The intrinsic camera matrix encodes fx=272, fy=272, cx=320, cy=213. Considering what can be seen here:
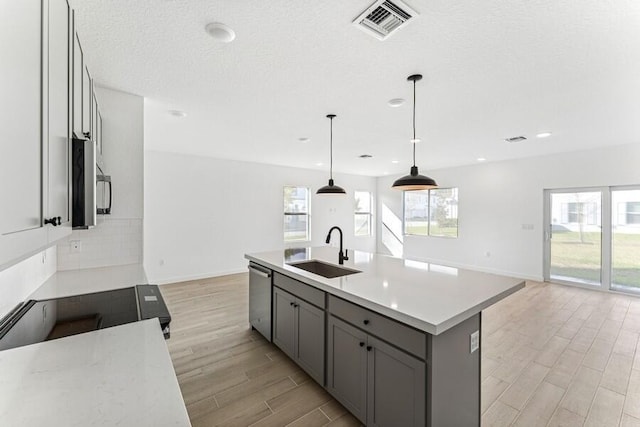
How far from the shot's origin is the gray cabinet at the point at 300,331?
221 cm

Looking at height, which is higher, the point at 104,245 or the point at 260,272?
the point at 104,245

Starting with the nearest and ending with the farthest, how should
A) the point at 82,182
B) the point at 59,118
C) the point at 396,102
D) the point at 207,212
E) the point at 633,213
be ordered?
1. the point at 59,118
2. the point at 82,182
3. the point at 396,102
4. the point at 633,213
5. the point at 207,212

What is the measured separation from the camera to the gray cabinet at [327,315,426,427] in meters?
1.50

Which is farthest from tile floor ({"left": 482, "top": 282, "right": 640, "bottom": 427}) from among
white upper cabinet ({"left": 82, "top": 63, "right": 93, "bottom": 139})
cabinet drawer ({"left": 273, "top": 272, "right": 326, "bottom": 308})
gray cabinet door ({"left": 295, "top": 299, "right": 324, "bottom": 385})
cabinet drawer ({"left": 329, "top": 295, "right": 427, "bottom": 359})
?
white upper cabinet ({"left": 82, "top": 63, "right": 93, "bottom": 139})

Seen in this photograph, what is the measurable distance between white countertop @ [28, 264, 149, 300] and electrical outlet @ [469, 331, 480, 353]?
2326 millimetres

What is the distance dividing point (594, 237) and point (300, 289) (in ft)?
19.2

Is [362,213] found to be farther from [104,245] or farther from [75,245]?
[75,245]

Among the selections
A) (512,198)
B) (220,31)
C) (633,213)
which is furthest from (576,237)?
(220,31)

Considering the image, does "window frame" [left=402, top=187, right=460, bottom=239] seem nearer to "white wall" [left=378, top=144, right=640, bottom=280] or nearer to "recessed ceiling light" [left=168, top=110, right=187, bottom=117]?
"white wall" [left=378, top=144, right=640, bottom=280]

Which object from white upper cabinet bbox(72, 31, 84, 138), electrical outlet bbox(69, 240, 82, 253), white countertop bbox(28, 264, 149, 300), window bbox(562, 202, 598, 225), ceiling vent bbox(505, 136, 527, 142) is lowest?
white countertop bbox(28, 264, 149, 300)

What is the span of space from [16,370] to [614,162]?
740 centimetres

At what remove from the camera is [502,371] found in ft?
8.29

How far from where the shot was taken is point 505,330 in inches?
132

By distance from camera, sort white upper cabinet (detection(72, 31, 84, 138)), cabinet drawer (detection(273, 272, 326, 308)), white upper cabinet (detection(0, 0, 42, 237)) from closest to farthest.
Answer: white upper cabinet (detection(0, 0, 42, 237)), white upper cabinet (detection(72, 31, 84, 138)), cabinet drawer (detection(273, 272, 326, 308))
